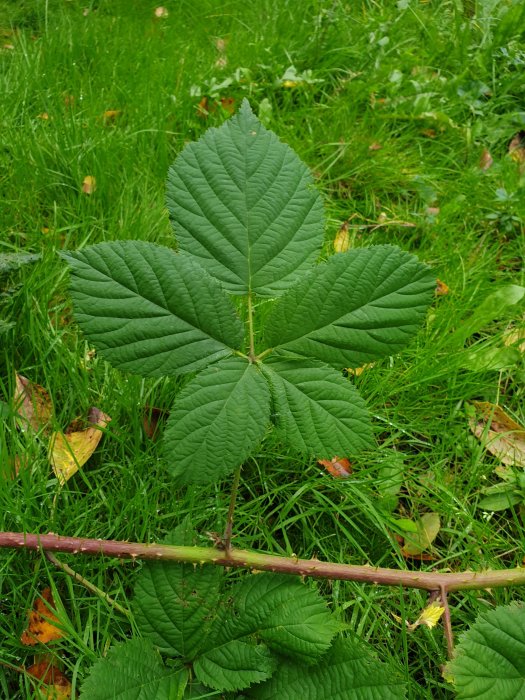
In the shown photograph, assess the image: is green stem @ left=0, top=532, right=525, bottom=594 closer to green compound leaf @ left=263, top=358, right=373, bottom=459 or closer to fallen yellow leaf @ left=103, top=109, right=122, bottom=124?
green compound leaf @ left=263, top=358, right=373, bottom=459

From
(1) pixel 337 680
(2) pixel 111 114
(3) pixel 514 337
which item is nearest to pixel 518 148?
(3) pixel 514 337

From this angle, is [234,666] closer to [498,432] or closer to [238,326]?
[238,326]

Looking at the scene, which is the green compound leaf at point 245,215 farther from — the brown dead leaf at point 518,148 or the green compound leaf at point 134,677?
the brown dead leaf at point 518,148

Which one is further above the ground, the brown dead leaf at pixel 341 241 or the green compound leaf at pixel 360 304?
the green compound leaf at pixel 360 304

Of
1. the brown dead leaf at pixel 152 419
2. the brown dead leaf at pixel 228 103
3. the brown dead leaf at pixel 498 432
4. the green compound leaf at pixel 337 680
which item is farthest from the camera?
the brown dead leaf at pixel 228 103

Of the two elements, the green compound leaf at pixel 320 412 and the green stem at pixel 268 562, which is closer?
the green compound leaf at pixel 320 412

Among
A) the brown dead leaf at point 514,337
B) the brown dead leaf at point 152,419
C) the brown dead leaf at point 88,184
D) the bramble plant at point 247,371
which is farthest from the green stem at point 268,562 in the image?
the brown dead leaf at point 88,184

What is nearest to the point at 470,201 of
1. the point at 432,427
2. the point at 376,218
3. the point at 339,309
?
the point at 376,218

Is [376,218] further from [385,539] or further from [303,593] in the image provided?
[303,593]

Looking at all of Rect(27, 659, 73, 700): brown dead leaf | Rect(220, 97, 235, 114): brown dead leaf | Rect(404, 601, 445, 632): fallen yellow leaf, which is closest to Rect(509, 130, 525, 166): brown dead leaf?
Rect(220, 97, 235, 114): brown dead leaf
